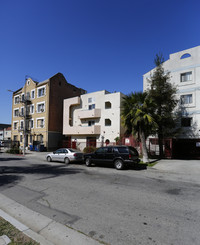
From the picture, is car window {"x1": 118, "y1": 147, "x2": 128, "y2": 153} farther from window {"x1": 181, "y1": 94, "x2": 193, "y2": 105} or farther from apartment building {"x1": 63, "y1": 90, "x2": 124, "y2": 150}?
window {"x1": 181, "y1": 94, "x2": 193, "y2": 105}

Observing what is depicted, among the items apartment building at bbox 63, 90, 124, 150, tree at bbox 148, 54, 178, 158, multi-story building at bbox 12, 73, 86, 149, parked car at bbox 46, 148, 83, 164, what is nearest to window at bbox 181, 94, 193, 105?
tree at bbox 148, 54, 178, 158

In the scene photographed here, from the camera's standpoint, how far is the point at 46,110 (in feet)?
96.7

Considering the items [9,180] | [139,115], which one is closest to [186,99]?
[139,115]

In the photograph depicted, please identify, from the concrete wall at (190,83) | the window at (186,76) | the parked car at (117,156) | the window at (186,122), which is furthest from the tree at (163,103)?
the parked car at (117,156)

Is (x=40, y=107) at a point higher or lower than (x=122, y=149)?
higher

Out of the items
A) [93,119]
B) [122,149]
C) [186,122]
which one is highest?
[93,119]

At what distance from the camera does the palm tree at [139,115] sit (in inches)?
540

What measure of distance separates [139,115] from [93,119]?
13539 millimetres

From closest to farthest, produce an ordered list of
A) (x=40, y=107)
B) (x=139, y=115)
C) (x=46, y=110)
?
(x=139, y=115) → (x=46, y=110) → (x=40, y=107)

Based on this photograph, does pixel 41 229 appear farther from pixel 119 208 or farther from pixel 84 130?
pixel 84 130

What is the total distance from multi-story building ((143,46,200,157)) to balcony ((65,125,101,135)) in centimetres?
1021

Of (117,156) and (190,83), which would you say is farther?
(190,83)

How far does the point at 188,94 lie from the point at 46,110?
23.8 meters

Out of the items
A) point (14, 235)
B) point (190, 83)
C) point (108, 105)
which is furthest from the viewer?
point (108, 105)
